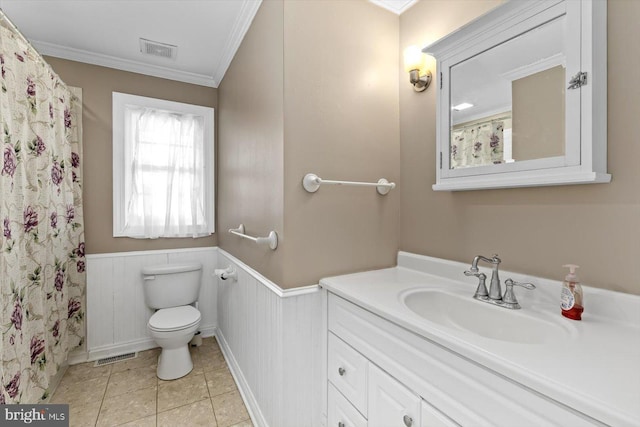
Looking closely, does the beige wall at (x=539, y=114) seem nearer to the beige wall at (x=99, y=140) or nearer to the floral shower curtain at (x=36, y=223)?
the floral shower curtain at (x=36, y=223)

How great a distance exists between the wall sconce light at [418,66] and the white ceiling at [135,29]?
88 centimetres

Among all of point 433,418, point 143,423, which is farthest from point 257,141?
point 143,423

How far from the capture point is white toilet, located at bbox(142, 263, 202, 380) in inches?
79.8

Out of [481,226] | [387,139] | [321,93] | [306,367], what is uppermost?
[321,93]

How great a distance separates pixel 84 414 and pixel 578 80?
282cm

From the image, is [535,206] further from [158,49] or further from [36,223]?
[158,49]

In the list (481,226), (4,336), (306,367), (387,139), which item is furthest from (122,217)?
(481,226)

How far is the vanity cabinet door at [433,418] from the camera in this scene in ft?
2.67

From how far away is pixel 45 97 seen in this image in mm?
1695

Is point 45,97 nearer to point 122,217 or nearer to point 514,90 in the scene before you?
point 122,217

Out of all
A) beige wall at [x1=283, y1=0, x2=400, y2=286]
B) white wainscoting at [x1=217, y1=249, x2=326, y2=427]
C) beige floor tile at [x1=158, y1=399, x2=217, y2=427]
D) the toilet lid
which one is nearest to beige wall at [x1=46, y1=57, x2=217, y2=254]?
the toilet lid

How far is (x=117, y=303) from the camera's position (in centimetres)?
240

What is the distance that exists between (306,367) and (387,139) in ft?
4.08

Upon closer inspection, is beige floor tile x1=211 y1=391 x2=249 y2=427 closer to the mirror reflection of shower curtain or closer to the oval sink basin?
the oval sink basin
